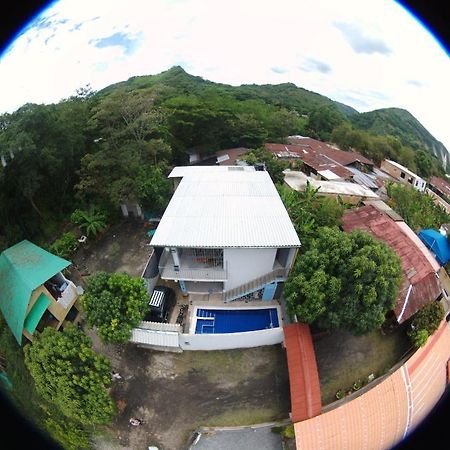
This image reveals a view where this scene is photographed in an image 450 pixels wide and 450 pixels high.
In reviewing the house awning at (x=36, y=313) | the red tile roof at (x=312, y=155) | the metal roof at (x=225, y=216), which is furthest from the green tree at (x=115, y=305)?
the red tile roof at (x=312, y=155)

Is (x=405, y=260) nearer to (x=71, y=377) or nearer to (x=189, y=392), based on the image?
(x=189, y=392)

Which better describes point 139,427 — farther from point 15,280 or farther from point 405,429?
point 405,429

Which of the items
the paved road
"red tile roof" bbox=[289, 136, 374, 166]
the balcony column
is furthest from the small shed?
the balcony column

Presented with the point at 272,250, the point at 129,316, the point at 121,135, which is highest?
the point at 121,135

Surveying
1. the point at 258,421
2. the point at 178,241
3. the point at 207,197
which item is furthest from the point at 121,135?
the point at 258,421

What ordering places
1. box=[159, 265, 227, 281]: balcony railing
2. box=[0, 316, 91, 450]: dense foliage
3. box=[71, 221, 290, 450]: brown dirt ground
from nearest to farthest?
box=[0, 316, 91, 450]: dense foliage, box=[71, 221, 290, 450]: brown dirt ground, box=[159, 265, 227, 281]: balcony railing

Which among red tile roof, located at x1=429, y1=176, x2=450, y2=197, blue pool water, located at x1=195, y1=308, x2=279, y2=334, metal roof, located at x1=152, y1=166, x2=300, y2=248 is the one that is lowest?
red tile roof, located at x1=429, y1=176, x2=450, y2=197

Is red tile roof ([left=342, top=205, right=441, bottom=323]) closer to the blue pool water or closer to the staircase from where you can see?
the staircase

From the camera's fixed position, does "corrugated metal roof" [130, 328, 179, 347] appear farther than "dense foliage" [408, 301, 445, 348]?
Yes
